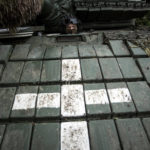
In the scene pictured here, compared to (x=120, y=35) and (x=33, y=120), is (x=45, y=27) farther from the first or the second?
(x=33, y=120)

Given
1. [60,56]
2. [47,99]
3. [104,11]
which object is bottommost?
[47,99]

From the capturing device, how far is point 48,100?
1.54m

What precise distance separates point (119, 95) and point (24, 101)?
0.92m

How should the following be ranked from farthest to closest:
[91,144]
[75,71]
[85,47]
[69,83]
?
[85,47]
[75,71]
[69,83]
[91,144]

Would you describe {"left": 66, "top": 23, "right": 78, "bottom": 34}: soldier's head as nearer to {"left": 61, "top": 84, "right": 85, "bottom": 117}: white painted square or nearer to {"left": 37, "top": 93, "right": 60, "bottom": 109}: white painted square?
{"left": 61, "top": 84, "right": 85, "bottom": 117}: white painted square

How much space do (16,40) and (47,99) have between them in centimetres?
144

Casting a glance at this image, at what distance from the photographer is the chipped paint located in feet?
4.97

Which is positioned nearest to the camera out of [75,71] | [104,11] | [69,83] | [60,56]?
[69,83]

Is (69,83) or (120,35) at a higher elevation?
(120,35)

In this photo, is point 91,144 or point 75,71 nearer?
point 91,144

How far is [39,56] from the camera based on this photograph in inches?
82.7

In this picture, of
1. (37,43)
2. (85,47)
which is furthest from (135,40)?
(37,43)

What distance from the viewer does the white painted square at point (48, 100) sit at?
149cm

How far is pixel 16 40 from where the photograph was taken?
2559mm
